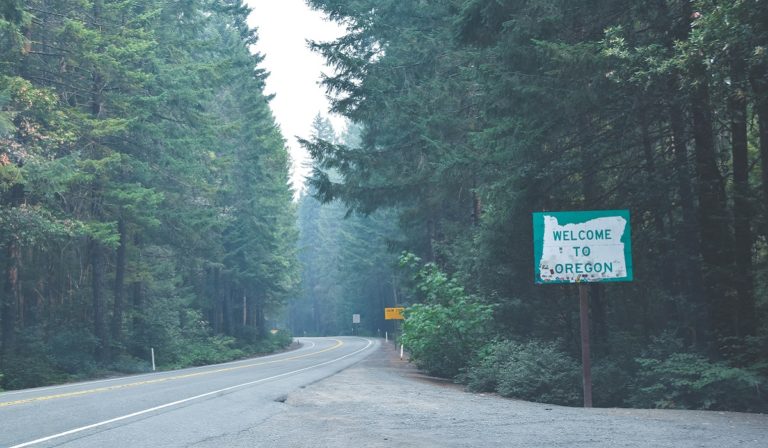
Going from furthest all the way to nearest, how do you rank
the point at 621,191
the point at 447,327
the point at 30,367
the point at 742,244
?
1. the point at 30,367
2. the point at 447,327
3. the point at 621,191
4. the point at 742,244

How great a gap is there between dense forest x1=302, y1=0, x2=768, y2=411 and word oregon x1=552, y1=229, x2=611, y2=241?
174cm

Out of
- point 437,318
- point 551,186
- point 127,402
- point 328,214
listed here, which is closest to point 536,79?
point 551,186

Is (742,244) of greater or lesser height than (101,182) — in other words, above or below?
below

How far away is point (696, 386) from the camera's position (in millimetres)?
11828

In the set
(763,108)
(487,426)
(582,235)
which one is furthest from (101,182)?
(763,108)

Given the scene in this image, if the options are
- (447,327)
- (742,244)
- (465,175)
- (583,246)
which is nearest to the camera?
(742,244)

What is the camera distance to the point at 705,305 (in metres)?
13.7

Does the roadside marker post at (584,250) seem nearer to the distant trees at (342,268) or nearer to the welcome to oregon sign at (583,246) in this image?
the welcome to oregon sign at (583,246)

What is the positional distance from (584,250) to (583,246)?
8cm

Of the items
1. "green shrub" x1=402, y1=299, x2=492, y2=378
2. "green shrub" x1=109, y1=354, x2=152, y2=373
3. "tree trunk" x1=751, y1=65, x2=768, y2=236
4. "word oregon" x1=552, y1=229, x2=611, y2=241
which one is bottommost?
"green shrub" x1=109, y1=354, x2=152, y2=373

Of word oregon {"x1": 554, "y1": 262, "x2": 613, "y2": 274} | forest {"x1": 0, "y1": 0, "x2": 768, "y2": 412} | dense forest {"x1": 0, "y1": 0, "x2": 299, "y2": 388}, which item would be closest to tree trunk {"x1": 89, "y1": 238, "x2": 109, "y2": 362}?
dense forest {"x1": 0, "y1": 0, "x2": 299, "y2": 388}

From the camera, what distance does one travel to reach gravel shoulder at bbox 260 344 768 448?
330 inches

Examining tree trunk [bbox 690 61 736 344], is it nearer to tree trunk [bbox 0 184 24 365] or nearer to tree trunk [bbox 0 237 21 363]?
tree trunk [bbox 0 184 24 365]

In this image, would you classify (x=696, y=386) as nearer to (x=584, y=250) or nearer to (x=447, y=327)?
(x=584, y=250)
